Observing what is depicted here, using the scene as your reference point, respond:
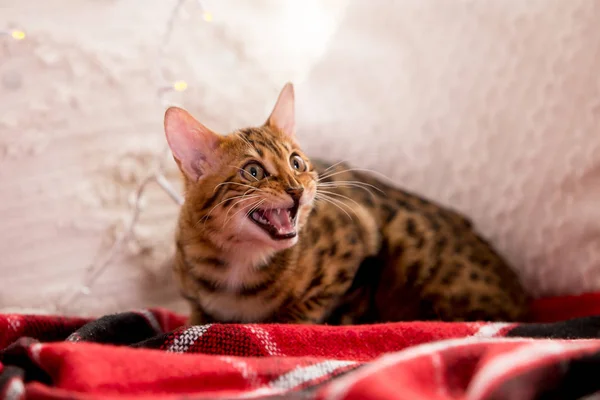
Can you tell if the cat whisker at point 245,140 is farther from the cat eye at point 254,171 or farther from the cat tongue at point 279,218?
the cat tongue at point 279,218

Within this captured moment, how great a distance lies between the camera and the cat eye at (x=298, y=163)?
1.07 meters

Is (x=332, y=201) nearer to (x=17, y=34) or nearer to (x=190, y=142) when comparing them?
(x=190, y=142)

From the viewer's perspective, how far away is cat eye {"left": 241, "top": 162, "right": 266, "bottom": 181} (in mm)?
1003

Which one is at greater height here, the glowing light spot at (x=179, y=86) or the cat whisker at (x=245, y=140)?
the glowing light spot at (x=179, y=86)

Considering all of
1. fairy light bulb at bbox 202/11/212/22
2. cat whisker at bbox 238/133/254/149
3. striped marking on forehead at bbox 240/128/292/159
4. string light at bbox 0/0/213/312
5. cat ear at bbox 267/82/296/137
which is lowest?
string light at bbox 0/0/213/312

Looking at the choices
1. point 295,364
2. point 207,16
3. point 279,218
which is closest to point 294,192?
point 279,218

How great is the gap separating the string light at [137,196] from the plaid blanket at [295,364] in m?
0.39

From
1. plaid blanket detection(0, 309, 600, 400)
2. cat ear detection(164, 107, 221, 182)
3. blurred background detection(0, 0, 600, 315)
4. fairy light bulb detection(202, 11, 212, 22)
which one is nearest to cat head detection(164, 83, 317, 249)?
cat ear detection(164, 107, 221, 182)

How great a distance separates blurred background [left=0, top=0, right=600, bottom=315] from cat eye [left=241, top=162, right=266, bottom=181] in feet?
1.33

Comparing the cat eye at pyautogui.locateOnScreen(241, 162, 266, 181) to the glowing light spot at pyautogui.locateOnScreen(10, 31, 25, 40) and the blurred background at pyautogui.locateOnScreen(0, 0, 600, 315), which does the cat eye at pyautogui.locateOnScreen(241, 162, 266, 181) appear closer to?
the blurred background at pyautogui.locateOnScreen(0, 0, 600, 315)

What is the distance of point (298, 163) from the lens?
1082mm

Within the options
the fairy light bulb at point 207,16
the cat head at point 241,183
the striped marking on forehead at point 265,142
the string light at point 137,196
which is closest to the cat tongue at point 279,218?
the cat head at point 241,183

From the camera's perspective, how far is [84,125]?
50.8 inches

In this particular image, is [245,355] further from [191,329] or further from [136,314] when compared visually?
[136,314]
